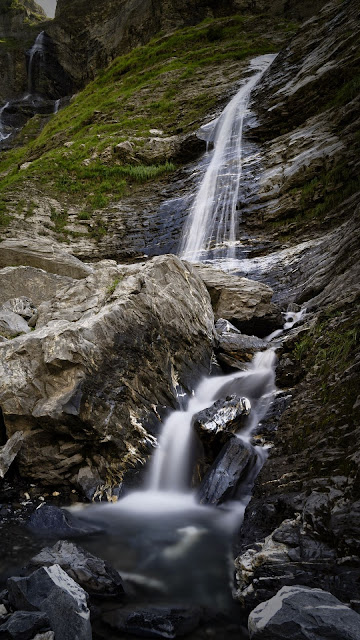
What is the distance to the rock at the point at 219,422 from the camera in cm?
452

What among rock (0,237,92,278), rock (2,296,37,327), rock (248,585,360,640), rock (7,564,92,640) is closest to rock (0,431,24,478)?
rock (7,564,92,640)

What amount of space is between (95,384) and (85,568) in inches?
88.7

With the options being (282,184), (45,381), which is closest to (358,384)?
(45,381)

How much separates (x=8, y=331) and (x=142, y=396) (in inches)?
101

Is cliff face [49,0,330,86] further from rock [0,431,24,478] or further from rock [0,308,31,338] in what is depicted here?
rock [0,431,24,478]

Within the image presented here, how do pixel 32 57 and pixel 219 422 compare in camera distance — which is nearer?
pixel 219 422

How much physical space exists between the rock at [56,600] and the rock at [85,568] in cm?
28

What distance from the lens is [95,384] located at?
4582mm

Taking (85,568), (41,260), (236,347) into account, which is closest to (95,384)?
(85,568)

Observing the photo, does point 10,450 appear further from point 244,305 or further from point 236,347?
point 244,305

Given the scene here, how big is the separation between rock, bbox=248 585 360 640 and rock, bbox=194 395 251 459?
2.46 m

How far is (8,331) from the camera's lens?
19.2ft

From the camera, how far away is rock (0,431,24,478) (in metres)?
4.28

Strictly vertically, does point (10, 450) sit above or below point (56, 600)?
below
